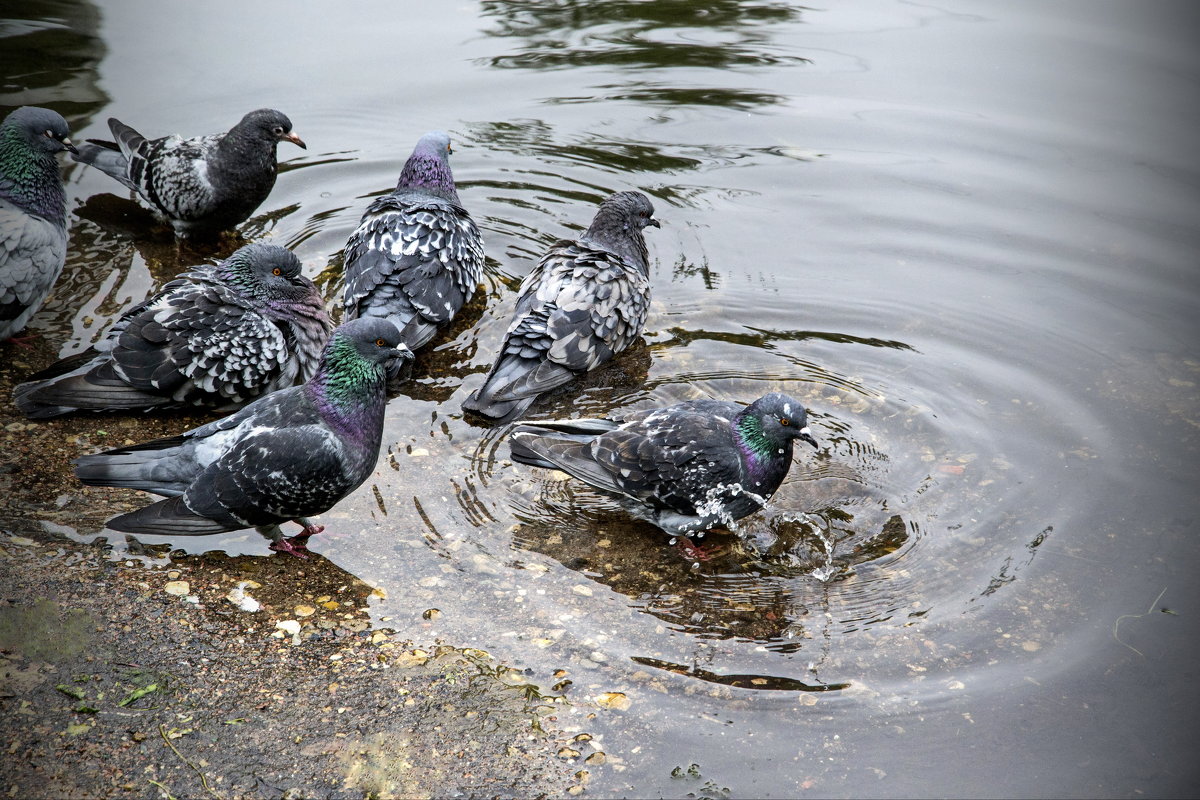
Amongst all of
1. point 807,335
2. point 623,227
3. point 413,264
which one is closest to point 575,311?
point 623,227

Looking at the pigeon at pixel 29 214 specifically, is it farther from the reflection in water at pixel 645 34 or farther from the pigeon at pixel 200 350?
the reflection in water at pixel 645 34

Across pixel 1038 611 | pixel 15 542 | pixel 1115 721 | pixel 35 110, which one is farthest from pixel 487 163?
pixel 1115 721

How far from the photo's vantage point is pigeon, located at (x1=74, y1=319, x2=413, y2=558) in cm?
443

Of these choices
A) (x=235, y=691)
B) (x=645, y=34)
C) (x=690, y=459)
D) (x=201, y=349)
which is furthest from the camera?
(x=645, y=34)

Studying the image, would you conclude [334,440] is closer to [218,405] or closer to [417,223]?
[218,405]

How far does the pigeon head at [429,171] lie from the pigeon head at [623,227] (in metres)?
1.10

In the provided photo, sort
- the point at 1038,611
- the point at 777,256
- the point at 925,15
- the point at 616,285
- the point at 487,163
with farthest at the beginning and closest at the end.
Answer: the point at 925,15 < the point at 487,163 < the point at 777,256 < the point at 616,285 < the point at 1038,611

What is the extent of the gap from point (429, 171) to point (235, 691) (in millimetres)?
4236

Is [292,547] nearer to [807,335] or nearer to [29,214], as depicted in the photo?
[29,214]

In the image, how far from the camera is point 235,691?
3.80 meters

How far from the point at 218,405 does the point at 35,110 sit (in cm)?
242

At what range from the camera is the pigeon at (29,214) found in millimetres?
5754

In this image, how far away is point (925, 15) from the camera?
10156mm

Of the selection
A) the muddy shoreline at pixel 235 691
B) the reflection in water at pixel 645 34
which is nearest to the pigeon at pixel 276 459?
the muddy shoreline at pixel 235 691
